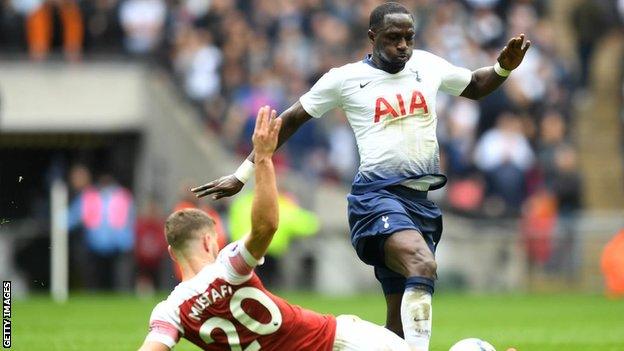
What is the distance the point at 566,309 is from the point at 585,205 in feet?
22.8

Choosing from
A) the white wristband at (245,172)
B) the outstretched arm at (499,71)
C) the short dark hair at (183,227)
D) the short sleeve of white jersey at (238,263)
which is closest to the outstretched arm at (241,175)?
the white wristband at (245,172)

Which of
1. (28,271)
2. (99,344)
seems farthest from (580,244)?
(99,344)

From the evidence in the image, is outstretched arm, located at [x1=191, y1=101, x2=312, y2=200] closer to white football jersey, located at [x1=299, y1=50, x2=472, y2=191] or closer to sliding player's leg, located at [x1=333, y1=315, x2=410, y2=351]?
white football jersey, located at [x1=299, y1=50, x2=472, y2=191]

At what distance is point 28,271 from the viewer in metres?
25.7

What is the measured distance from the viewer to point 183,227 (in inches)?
353

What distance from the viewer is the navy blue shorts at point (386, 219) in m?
10.2

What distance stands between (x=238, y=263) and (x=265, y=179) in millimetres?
564

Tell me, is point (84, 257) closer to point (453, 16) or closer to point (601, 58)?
point (453, 16)

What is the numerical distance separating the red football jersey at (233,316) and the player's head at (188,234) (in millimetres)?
171

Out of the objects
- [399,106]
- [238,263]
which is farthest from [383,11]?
[238,263]

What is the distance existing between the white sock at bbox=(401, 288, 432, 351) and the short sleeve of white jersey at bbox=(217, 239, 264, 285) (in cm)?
130

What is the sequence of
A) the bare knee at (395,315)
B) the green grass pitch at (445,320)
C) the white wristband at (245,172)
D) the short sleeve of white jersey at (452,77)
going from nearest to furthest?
1. the white wristband at (245,172)
2. the bare knee at (395,315)
3. the short sleeve of white jersey at (452,77)
4. the green grass pitch at (445,320)

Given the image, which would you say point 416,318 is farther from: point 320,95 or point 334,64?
point 334,64

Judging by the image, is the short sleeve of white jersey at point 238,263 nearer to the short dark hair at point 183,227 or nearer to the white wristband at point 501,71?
the short dark hair at point 183,227
